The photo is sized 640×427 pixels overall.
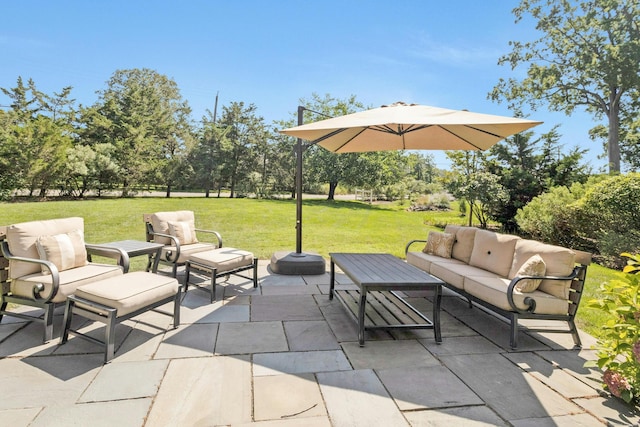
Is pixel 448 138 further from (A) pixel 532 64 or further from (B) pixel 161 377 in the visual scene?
(A) pixel 532 64

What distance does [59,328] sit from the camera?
2.85 m

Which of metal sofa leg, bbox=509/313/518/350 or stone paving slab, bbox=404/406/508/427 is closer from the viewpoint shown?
stone paving slab, bbox=404/406/508/427

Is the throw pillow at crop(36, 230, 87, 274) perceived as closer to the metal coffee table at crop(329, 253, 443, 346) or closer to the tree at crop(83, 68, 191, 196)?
the metal coffee table at crop(329, 253, 443, 346)

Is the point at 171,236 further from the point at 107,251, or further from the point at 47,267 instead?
the point at 47,267

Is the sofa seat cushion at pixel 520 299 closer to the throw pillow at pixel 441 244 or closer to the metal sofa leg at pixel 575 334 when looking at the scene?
the metal sofa leg at pixel 575 334

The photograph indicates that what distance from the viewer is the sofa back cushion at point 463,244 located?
4074mm

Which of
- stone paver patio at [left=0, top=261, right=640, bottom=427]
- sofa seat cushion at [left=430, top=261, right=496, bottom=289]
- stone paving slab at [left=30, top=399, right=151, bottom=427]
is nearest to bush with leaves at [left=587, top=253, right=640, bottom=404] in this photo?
stone paver patio at [left=0, top=261, right=640, bottom=427]

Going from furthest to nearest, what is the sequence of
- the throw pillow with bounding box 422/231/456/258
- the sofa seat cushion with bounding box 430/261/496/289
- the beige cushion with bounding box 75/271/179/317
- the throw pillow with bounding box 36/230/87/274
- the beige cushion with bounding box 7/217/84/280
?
the throw pillow with bounding box 422/231/456/258 < the sofa seat cushion with bounding box 430/261/496/289 < the throw pillow with bounding box 36/230/87/274 < the beige cushion with bounding box 7/217/84/280 < the beige cushion with bounding box 75/271/179/317

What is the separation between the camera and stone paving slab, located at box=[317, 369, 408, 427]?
5.90ft

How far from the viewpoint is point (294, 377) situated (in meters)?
2.20

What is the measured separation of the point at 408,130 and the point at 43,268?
166 inches

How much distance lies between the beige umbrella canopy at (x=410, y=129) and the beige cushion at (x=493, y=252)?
1105 millimetres

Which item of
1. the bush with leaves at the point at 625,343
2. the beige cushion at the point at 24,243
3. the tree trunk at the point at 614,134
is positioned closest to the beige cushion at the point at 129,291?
the beige cushion at the point at 24,243

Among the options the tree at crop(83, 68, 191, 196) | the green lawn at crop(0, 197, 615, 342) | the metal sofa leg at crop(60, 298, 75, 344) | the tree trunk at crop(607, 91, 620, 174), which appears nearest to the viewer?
the metal sofa leg at crop(60, 298, 75, 344)
